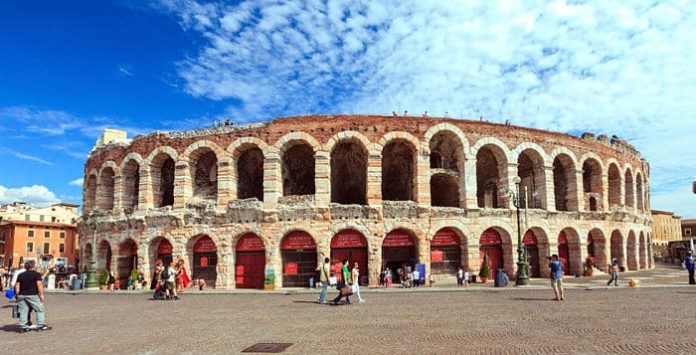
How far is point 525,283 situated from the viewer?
2178 centimetres

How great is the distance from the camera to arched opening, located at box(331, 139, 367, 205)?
28500 millimetres

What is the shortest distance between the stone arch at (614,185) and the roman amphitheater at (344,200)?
1191mm

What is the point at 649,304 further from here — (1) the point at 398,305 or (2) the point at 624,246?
(2) the point at 624,246

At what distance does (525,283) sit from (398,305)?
9.13 metres

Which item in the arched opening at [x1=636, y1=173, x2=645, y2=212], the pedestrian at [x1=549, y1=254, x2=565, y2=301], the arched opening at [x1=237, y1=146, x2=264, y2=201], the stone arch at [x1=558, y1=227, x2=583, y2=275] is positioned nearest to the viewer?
the pedestrian at [x1=549, y1=254, x2=565, y2=301]

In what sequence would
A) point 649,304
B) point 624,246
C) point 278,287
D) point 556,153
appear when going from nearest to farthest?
point 649,304 < point 278,287 < point 556,153 < point 624,246

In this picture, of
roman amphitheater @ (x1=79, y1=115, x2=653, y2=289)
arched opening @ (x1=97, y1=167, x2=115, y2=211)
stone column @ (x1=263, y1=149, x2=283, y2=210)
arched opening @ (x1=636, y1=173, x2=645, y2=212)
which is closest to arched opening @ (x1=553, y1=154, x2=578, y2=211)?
roman amphitheater @ (x1=79, y1=115, x2=653, y2=289)

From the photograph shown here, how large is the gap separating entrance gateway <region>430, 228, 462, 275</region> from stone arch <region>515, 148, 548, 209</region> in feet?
15.0

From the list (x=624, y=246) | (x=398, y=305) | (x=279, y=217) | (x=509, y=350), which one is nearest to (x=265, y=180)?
(x=279, y=217)

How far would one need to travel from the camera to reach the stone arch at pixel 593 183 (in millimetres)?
30422

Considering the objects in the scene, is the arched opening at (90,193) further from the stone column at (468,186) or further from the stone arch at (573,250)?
the stone arch at (573,250)

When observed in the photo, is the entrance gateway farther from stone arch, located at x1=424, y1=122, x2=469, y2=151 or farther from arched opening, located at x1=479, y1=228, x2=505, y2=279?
stone arch, located at x1=424, y1=122, x2=469, y2=151

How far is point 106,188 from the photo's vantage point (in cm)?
3100

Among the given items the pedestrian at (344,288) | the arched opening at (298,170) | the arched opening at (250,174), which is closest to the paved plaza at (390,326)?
the pedestrian at (344,288)
